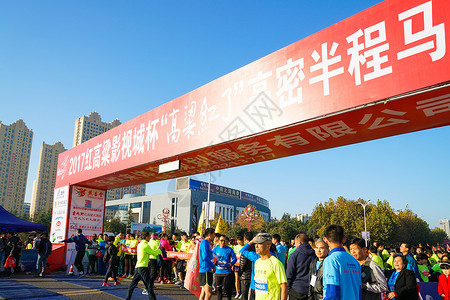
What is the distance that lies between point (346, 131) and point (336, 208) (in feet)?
166

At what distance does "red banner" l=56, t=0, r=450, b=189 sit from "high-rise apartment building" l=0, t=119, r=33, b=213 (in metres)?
132

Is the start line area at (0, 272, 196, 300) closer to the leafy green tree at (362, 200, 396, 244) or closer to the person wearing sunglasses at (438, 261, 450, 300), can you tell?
the person wearing sunglasses at (438, 261, 450, 300)

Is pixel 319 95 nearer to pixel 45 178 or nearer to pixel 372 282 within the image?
pixel 372 282

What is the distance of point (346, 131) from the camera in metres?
7.52

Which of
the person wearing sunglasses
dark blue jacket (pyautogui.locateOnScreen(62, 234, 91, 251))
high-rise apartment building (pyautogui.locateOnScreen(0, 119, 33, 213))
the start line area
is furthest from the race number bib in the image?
high-rise apartment building (pyautogui.locateOnScreen(0, 119, 33, 213))

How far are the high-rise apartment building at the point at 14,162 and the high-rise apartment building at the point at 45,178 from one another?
195 inches

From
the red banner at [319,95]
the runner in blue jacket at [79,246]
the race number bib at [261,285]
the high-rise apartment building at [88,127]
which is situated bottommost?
the runner in blue jacket at [79,246]

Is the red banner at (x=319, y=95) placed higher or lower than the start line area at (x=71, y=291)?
higher

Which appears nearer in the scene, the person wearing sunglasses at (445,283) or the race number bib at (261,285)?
the race number bib at (261,285)

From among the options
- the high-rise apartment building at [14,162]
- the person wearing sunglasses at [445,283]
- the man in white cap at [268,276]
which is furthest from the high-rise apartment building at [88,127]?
the man in white cap at [268,276]

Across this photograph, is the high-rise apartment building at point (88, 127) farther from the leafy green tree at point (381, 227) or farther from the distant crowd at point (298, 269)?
the distant crowd at point (298, 269)

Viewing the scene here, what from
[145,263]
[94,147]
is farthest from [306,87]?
[94,147]

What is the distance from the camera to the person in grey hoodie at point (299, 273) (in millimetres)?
5452

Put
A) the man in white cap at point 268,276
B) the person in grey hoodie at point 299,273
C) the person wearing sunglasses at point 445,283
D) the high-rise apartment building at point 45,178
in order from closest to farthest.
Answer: the man in white cap at point 268,276
the person in grey hoodie at point 299,273
the person wearing sunglasses at point 445,283
the high-rise apartment building at point 45,178
